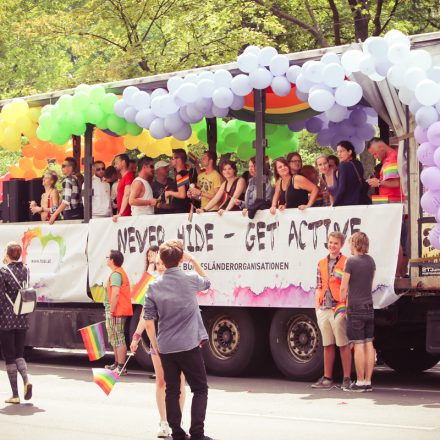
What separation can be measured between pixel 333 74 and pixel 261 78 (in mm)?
1203

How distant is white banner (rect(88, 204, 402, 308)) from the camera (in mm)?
14969

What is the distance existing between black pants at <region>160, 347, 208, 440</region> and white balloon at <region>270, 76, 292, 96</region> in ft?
20.7

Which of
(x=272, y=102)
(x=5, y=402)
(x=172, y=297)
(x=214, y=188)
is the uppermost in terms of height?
(x=272, y=102)

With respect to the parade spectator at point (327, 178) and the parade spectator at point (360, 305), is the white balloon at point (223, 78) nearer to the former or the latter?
the parade spectator at point (327, 178)

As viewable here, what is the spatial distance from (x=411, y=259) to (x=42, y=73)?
2665 cm

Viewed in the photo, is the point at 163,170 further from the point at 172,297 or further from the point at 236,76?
the point at 172,297

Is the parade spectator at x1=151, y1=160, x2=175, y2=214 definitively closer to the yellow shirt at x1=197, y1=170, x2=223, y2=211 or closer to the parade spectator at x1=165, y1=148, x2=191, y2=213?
the parade spectator at x1=165, y1=148, x2=191, y2=213

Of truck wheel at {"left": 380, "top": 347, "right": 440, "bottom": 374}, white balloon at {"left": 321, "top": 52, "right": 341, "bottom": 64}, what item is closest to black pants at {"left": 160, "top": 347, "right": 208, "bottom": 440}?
white balloon at {"left": 321, "top": 52, "right": 341, "bottom": 64}

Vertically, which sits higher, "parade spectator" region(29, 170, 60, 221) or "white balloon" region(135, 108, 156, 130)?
"white balloon" region(135, 108, 156, 130)

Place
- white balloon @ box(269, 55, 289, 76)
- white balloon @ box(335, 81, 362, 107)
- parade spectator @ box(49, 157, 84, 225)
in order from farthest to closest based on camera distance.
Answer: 1. parade spectator @ box(49, 157, 84, 225)
2. white balloon @ box(269, 55, 289, 76)
3. white balloon @ box(335, 81, 362, 107)

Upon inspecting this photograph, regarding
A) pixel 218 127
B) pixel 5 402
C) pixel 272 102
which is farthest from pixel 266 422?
pixel 218 127

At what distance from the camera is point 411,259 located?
14.7m

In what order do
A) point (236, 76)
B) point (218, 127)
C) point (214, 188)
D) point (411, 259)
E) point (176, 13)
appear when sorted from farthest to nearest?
point (176, 13) < point (218, 127) < point (214, 188) < point (236, 76) < point (411, 259)

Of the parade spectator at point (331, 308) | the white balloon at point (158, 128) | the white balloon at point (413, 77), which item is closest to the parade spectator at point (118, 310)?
the white balloon at point (158, 128)
